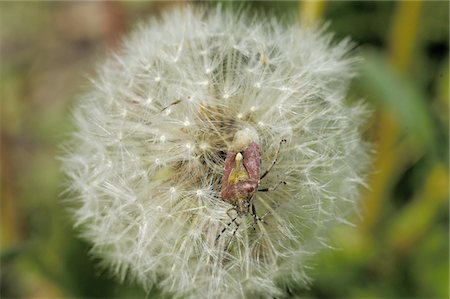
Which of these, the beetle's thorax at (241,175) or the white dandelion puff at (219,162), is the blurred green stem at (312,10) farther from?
the beetle's thorax at (241,175)

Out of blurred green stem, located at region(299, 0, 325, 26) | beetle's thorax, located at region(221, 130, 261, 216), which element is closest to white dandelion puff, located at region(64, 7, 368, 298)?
beetle's thorax, located at region(221, 130, 261, 216)

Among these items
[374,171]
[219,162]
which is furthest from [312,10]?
[219,162]

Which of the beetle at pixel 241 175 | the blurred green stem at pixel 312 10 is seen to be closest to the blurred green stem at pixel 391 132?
the blurred green stem at pixel 312 10

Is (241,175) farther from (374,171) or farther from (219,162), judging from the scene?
(374,171)

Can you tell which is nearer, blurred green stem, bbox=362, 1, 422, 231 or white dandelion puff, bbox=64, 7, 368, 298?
white dandelion puff, bbox=64, 7, 368, 298

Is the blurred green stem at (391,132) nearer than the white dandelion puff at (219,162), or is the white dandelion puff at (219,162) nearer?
the white dandelion puff at (219,162)

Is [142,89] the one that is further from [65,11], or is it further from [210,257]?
[65,11]

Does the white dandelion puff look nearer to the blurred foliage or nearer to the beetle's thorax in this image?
the beetle's thorax
